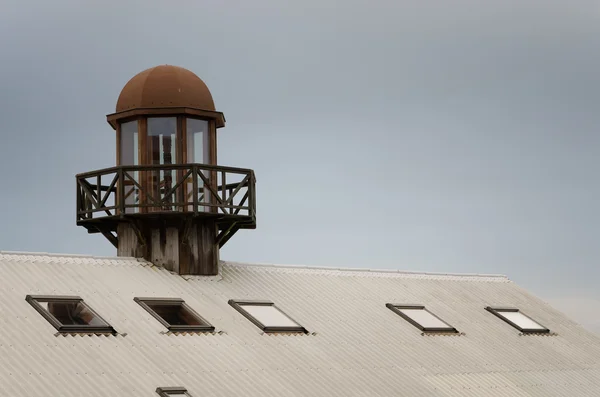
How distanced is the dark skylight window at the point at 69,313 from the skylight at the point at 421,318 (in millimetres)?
13025

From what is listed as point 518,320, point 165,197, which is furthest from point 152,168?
point 518,320

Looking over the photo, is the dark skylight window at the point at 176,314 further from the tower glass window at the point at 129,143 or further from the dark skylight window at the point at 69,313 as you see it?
the tower glass window at the point at 129,143

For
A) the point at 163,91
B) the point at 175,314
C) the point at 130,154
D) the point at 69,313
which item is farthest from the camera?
the point at 130,154

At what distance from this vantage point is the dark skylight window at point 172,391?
2939 cm

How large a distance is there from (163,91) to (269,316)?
8.74 metres

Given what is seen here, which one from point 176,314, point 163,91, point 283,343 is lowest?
point 283,343

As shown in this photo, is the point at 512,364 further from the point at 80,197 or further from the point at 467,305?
the point at 80,197

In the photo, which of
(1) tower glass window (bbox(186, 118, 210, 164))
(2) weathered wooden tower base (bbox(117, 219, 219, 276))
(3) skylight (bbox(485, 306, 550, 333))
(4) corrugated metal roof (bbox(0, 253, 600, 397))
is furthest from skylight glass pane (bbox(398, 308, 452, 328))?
(1) tower glass window (bbox(186, 118, 210, 164))

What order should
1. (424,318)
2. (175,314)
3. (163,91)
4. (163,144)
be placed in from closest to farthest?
(175,314) → (163,91) → (163,144) → (424,318)

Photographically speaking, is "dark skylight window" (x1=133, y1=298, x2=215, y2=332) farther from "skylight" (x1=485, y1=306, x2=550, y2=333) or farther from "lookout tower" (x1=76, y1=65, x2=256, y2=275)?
"skylight" (x1=485, y1=306, x2=550, y2=333)

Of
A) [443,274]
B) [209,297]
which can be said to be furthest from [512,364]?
[209,297]

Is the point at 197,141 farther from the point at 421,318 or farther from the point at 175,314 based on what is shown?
the point at 421,318

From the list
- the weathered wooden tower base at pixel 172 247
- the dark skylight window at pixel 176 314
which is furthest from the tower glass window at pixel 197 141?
the dark skylight window at pixel 176 314

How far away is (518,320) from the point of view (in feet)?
153
